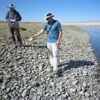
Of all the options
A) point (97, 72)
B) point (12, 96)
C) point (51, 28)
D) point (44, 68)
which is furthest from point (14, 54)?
point (97, 72)

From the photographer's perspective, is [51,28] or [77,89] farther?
[51,28]

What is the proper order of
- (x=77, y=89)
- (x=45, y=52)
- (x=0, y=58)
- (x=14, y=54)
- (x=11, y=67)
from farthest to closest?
(x=45, y=52) < (x=14, y=54) < (x=0, y=58) < (x=11, y=67) < (x=77, y=89)

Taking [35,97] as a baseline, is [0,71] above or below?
above

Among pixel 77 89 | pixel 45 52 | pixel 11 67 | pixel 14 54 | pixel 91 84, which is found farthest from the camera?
pixel 45 52

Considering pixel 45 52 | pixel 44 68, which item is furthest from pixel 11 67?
pixel 45 52

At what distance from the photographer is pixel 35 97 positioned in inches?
279

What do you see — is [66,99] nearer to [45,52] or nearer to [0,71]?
[0,71]

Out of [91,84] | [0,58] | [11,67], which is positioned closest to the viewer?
[91,84]

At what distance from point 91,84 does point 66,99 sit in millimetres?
1995

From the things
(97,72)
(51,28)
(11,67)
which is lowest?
(97,72)

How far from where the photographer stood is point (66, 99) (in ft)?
23.3

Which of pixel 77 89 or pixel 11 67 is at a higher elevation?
pixel 11 67

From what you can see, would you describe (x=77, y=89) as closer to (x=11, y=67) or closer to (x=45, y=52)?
(x=11, y=67)

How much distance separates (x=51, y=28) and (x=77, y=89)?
125 inches
